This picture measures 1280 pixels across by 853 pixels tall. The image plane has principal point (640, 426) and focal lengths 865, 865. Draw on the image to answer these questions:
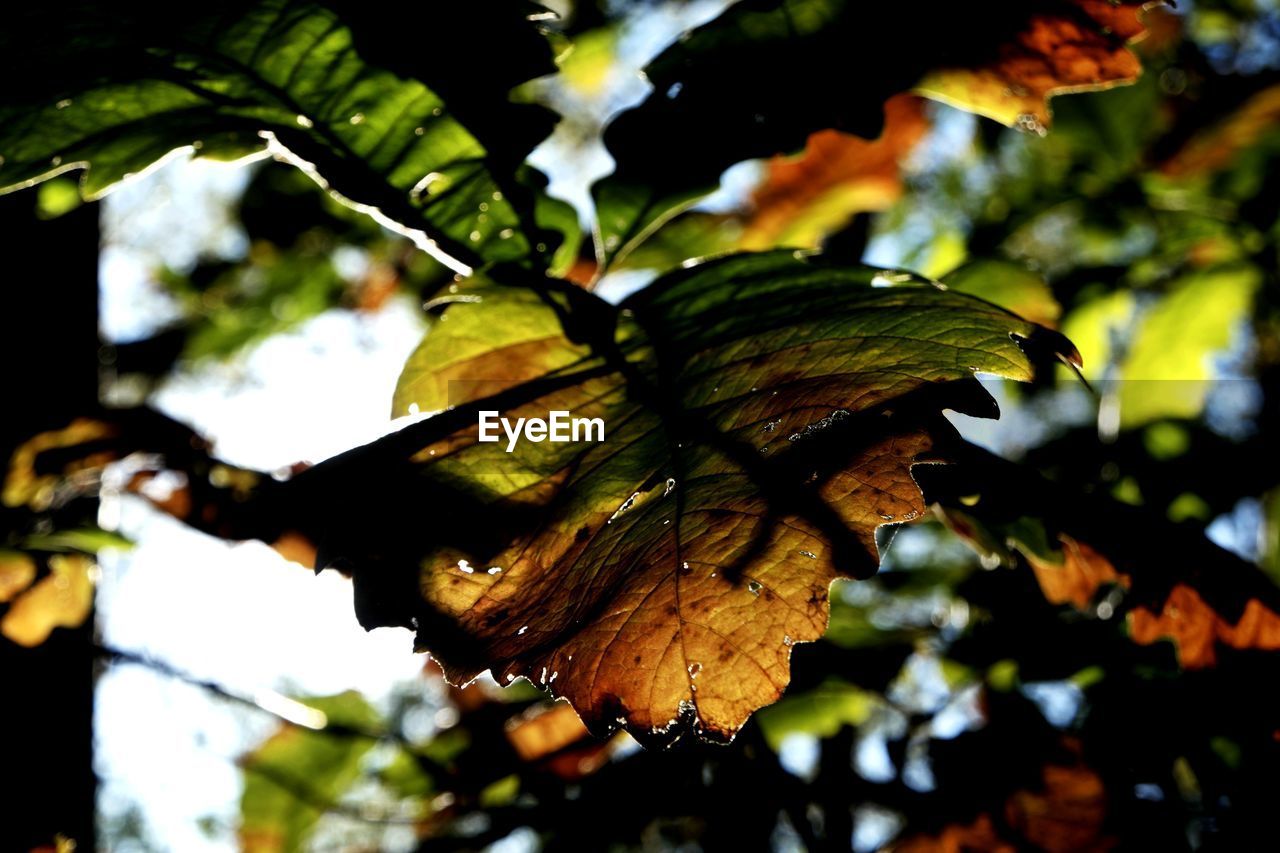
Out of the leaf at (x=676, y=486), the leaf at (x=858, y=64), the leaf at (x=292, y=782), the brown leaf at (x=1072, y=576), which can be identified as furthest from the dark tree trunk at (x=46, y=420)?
the brown leaf at (x=1072, y=576)

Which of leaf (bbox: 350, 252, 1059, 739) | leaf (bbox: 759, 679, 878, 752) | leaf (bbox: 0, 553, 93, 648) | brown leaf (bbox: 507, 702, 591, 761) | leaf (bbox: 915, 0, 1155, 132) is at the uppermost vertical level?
leaf (bbox: 915, 0, 1155, 132)

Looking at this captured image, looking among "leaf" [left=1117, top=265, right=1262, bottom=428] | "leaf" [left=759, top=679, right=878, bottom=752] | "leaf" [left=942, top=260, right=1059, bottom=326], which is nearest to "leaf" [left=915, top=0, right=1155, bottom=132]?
"leaf" [left=942, top=260, right=1059, bottom=326]

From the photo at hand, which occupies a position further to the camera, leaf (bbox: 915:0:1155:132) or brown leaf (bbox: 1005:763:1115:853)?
brown leaf (bbox: 1005:763:1115:853)

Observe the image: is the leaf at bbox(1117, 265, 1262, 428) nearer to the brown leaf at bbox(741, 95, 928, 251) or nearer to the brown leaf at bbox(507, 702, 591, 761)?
the brown leaf at bbox(741, 95, 928, 251)

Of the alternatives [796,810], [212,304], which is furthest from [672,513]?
[212,304]

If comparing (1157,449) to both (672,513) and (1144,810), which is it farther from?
(672,513)

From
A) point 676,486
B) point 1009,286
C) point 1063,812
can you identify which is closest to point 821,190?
point 1009,286
